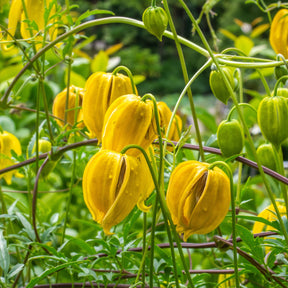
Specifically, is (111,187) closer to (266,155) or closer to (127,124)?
(127,124)

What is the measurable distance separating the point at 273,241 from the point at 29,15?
1.12 ft

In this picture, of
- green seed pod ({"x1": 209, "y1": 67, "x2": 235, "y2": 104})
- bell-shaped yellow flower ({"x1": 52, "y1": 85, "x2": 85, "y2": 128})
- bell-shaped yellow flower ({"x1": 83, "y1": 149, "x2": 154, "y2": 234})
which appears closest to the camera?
bell-shaped yellow flower ({"x1": 83, "y1": 149, "x2": 154, "y2": 234})

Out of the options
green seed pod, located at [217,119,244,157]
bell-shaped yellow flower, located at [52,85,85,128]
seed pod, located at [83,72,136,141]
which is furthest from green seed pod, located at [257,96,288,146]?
bell-shaped yellow flower, located at [52,85,85,128]

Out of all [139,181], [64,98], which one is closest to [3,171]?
[64,98]

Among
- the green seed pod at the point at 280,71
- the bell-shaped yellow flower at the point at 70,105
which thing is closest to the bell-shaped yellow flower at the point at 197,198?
the green seed pod at the point at 280,71

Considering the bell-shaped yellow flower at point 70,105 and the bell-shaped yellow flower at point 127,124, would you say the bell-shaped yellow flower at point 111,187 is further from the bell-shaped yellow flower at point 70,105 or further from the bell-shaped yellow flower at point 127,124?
the bell-shaped yellow flower at point 70,105

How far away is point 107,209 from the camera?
0.37 metres

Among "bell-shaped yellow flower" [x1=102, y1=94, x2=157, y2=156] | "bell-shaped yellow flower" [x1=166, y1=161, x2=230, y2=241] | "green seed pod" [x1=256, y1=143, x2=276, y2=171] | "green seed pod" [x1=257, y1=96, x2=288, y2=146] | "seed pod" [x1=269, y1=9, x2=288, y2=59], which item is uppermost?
"seed pod" [x1=269, y1=9, x2=288, y2=59]

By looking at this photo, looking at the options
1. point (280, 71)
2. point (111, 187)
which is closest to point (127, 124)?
point (111, 187)

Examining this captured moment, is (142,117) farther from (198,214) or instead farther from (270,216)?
(270,216)

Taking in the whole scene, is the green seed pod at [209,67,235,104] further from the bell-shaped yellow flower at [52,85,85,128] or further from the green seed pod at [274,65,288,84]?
the bell-shaped yellow flower at [52,85,85,128]

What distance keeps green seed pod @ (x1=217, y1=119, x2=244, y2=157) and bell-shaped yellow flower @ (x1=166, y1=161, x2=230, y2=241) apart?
7 cm

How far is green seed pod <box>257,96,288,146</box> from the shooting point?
1.40ft

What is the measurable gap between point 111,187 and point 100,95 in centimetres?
12
